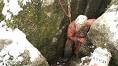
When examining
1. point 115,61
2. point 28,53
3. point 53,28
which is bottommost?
point 115,61

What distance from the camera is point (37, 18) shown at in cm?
603

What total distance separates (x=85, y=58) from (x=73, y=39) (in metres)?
0.65

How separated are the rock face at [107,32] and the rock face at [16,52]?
101cm

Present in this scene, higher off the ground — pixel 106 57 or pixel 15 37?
pixel 15 37

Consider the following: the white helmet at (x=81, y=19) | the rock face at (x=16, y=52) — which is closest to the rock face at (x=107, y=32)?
the white helmet at (x=81, y=19)

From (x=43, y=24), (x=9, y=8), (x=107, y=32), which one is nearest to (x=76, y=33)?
(x=43, y=24)

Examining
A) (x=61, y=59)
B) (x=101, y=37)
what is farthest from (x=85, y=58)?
(x=61, y=59)

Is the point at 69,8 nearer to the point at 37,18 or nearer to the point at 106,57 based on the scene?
the point at 37,18

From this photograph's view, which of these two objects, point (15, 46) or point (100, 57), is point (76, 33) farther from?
point (15, 46)

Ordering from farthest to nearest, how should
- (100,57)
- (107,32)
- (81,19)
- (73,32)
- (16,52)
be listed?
1. (73,32)
2. (81,19)
3. (107,32)
4. (100,57)
5. (16,52)

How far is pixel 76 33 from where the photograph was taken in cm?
654

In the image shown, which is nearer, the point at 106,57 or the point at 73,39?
the point at 106,57

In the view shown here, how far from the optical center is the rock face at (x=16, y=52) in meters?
5.28

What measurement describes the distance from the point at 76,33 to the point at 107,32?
1004mm
